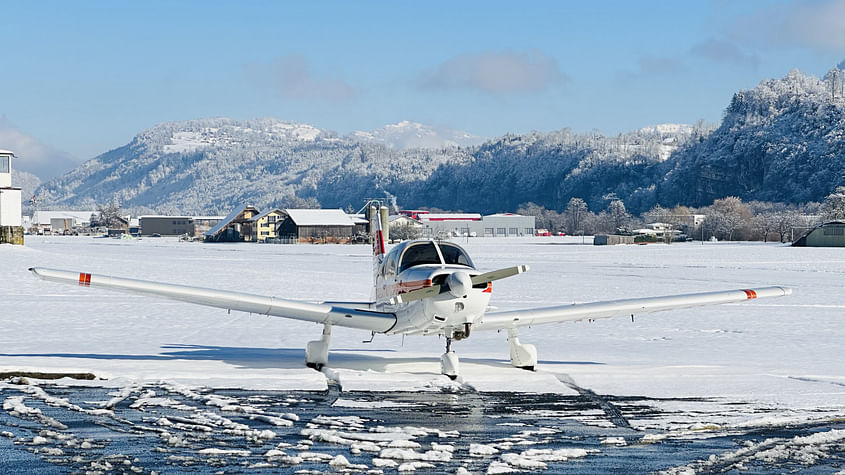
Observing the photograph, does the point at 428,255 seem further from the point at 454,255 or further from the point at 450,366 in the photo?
the point at 450,366

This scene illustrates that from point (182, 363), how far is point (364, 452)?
22.5 feet

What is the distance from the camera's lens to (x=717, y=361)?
14891 millimetres

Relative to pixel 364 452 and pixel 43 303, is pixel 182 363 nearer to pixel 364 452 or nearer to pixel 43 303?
pixel 364 452

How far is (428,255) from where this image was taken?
13.0m

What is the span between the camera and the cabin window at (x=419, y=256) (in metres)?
12.9

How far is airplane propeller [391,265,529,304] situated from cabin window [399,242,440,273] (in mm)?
1009

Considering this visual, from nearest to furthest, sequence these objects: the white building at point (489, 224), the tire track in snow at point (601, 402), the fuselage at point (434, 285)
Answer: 1. the tire track in snow at point (601, 402)
2. the fuselage at point (434, 285)
3. the white building at point (489, 224)

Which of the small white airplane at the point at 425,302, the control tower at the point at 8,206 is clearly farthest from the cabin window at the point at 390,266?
the control tower at the point at 8,206

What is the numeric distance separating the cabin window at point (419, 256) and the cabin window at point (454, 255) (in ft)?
0.49

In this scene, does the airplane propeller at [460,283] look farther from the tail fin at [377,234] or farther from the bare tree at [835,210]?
the bare tree at [835,210]

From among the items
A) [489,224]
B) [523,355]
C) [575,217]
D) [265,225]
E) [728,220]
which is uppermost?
[575,217]

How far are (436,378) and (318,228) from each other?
105 m

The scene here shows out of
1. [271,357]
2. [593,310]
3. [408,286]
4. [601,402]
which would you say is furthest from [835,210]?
[601,402]

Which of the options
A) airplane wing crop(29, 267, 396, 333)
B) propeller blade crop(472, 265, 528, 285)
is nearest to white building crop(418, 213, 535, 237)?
airplane wing crop(29, 267, 396, 333)
